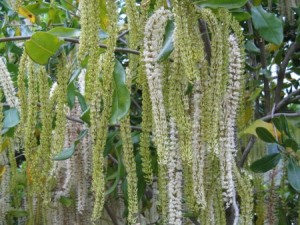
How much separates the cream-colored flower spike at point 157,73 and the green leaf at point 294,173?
23.7 inches

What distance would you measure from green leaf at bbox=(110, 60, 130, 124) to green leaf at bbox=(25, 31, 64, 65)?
0.46ft

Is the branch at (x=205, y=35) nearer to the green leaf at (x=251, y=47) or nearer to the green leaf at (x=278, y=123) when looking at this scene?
the green leaf at (x=278, y=123)

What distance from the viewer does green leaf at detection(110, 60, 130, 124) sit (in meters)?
1.21

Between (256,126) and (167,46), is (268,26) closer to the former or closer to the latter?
(256,126)

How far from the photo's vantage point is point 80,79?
1665mm

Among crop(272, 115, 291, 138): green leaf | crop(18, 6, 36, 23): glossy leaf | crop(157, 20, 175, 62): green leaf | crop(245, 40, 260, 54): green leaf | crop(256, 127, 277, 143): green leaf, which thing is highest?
crop(18, 6, 36, 23): glossy leaf

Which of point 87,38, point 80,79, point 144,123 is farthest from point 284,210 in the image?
point 87,38

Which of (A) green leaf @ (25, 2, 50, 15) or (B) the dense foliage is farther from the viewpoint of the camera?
(A) green leaf @ (25, 2, 50, 15)

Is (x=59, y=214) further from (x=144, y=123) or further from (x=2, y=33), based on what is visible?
(x=144, y=123)

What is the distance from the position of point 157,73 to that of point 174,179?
0.23 meters

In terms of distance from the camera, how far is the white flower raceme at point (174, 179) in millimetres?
1169

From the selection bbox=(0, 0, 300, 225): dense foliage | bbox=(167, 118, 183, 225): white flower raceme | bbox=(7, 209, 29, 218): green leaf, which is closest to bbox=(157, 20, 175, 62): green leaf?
bbox=(0, 0, 300, 225): dense foliage

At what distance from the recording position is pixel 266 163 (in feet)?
5.42

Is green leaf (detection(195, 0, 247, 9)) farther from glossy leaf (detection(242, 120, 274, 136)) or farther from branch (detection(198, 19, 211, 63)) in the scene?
glossy leaf (detection(242, 120, 274, 136))
